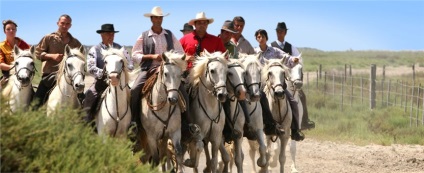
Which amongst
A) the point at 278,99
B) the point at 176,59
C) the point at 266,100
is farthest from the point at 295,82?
the point at 176,59

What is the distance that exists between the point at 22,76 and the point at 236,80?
3.01m

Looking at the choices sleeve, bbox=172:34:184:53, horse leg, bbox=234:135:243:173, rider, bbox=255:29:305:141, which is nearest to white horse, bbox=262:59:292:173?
rider, bbox=255:29:305:141

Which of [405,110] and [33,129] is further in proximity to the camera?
[405,110]

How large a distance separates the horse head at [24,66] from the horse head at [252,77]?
3088mm

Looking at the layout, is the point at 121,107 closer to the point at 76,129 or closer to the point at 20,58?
the point at 20,58

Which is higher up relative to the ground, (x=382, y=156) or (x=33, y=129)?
(x=33, y=129)

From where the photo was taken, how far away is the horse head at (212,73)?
511 inches

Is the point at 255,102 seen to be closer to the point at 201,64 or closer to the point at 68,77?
the point at 201,64

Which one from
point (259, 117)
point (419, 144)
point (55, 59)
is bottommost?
point (419, 144)

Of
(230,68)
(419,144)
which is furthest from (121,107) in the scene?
(419,144)

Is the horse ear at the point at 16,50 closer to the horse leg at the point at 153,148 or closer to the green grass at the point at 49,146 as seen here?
the horse leg at the point at 153,148

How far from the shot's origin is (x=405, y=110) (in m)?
28.0

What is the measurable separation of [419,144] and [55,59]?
1202 cm

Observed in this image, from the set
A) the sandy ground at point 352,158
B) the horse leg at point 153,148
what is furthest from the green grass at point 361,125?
the horse leg at point 153,148
